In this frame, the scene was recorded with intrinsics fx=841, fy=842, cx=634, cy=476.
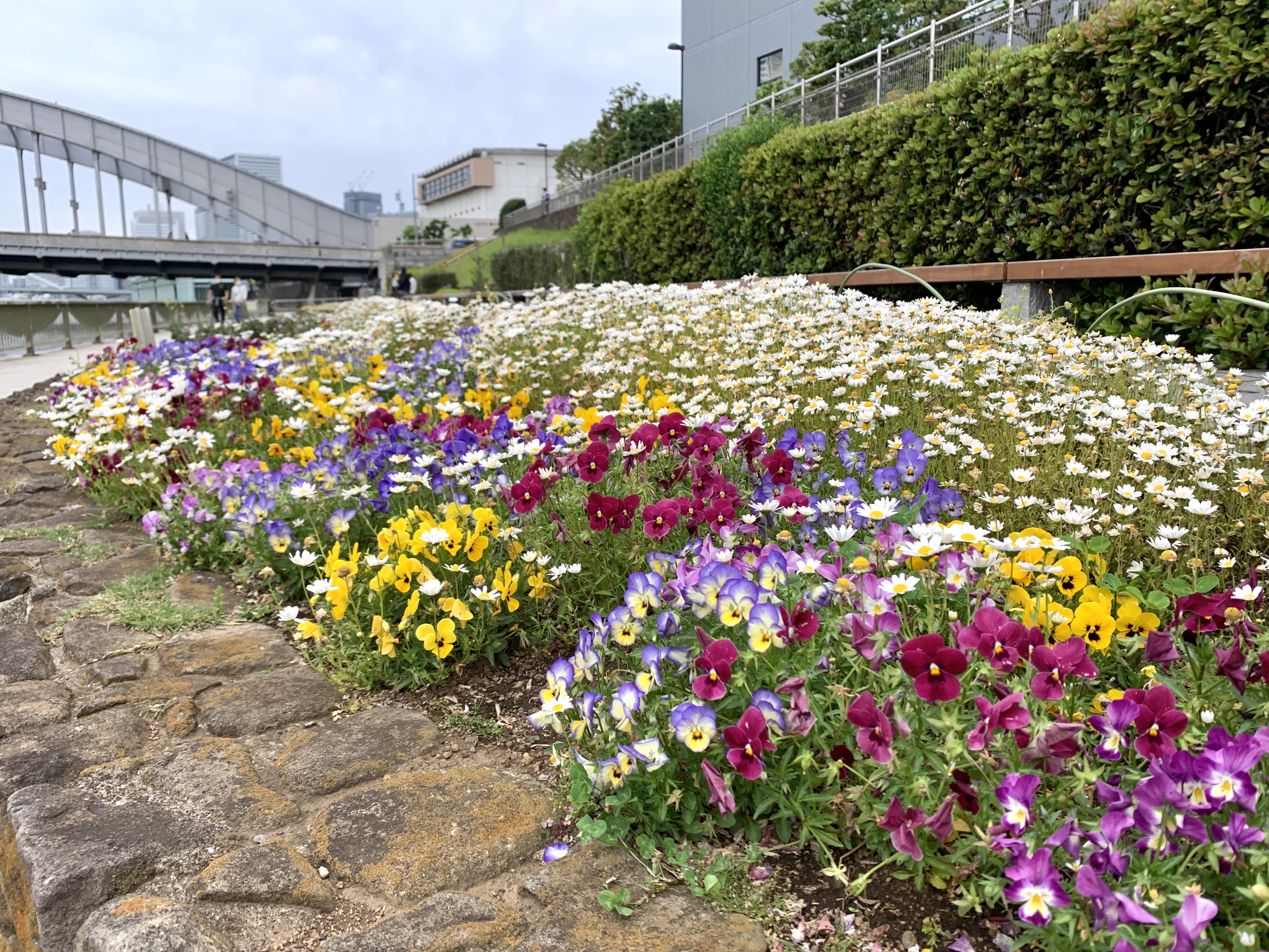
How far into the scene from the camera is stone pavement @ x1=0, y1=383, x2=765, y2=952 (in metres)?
1.61

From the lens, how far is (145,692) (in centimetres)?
269

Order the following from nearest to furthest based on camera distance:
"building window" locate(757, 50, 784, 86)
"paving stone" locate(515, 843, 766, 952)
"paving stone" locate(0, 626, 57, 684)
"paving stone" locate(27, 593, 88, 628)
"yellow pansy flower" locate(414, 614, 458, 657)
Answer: "paving stone" locate(515, 843, 766, 952) → "yellow pansy flower" locate(414, 614, 458, 657) → "paving stone" locate(0, 626, 57, 684) → "paving stone" locate(27, 593, 88, 628) → "building window" locate(757, 50, 784, 86)

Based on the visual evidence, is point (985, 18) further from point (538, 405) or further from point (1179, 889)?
point (1179, 889)

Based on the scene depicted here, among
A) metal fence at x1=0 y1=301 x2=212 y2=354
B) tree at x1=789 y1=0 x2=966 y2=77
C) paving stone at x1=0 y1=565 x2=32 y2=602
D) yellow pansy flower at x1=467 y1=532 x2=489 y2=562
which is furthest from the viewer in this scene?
tree at x1=789 y1=0 x2=966 y2=77

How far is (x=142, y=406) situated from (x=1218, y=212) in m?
6.94

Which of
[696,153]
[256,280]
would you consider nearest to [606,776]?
[696,153]

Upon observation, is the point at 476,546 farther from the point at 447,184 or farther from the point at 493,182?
the point at 447,184

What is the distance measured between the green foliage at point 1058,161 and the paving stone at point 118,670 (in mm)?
5636

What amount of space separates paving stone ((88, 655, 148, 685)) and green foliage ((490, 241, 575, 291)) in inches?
625

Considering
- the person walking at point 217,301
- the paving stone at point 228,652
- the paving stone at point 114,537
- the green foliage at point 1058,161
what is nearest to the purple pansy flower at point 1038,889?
the paving stone at point 228,652

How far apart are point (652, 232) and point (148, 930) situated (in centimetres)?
1275

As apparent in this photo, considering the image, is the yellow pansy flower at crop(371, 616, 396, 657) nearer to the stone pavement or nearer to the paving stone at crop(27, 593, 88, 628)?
the stone pavement

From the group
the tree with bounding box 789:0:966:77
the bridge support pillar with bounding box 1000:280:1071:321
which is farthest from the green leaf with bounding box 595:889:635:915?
the tree with bounding box 789:0:966:77

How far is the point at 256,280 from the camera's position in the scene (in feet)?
178
